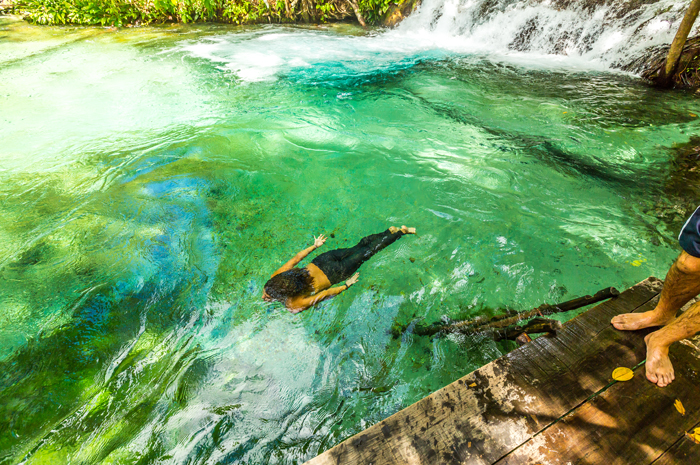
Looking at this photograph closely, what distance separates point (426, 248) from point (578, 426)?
2.54m

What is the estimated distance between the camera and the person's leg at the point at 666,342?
6.62 feet

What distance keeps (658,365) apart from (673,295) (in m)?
0.52

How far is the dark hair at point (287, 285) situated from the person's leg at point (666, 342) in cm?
295

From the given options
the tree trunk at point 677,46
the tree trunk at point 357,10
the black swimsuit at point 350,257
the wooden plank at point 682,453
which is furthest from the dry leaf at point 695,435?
the tree trunk at point 357,10

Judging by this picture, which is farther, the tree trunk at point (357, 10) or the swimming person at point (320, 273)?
the tree trunk at point (357, 10)

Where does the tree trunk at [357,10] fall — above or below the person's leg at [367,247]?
above

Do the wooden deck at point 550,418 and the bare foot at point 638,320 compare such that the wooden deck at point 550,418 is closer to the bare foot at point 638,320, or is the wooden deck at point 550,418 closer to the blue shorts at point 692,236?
the bare foot at point 638,320

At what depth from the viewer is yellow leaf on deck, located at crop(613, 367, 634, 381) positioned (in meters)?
2.07

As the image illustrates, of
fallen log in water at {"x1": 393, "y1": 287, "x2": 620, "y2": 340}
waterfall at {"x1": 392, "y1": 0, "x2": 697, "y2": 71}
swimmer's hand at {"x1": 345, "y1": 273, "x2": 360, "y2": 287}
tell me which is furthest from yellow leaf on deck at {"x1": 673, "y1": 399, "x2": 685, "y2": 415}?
waterfall at {"x1": 392, "y1": 0, "x2": 697, "y2": 71}

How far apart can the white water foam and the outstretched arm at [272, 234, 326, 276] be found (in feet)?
22.1

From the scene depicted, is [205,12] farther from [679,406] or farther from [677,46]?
[679,406]

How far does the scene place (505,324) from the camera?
3.03m

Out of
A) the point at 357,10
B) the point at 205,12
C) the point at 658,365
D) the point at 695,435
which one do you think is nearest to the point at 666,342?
the point at 658,365

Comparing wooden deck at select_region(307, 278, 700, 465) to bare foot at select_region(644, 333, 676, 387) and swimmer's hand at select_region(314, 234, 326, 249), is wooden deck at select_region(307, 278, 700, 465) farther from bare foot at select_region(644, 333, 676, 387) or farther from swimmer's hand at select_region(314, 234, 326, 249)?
swimmer's hand at select_region(314, 234, 326, 249)
